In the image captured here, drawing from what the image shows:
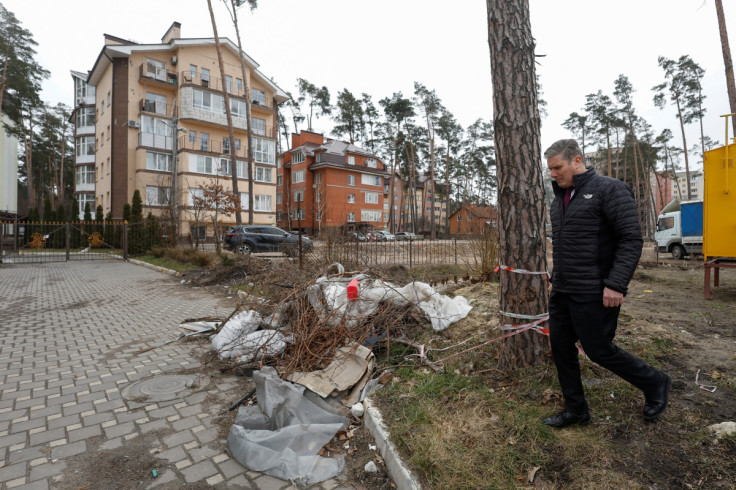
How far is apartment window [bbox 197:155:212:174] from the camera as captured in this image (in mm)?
33000

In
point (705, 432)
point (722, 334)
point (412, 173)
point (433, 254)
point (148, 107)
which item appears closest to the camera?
point (705, 432)

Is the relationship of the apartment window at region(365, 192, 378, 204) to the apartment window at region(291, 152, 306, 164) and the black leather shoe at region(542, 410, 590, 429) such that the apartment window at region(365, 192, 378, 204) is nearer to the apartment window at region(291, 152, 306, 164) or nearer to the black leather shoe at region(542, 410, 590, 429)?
the apartment window at region(291, 152, 306, 164)

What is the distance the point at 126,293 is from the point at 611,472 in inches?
418

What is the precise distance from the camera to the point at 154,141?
3170 centimetres

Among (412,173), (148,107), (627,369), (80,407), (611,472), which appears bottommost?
(80,407)

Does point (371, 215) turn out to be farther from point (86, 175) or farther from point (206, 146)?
point (86, 175)

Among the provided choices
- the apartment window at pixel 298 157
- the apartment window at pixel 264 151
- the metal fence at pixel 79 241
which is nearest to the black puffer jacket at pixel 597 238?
the metal fence at pixel 79 241

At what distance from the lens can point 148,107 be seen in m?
32.1

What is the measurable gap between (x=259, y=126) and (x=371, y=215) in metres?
18.8

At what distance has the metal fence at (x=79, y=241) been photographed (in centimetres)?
1845

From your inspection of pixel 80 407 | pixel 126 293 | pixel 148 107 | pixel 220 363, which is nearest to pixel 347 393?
pixel 220 363

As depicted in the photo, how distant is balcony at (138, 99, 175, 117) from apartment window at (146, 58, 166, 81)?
2.13m

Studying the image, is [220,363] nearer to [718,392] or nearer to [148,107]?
[718,392]

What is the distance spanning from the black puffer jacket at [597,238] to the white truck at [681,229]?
17.4m
